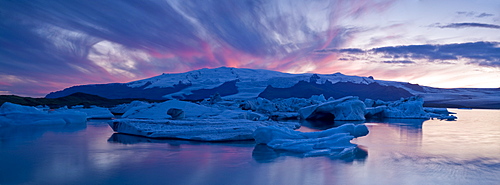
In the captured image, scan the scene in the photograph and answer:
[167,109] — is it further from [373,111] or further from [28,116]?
[373,111]

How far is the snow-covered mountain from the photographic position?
51.1 meters

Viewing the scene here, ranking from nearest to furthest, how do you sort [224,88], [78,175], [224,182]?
[224,182]
[78,175]
[224,88]

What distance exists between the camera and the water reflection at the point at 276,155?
17.1 ft

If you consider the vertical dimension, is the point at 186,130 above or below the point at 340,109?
below

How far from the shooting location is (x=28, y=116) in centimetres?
1201

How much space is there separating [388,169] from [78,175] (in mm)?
4274

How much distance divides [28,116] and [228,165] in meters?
10.9

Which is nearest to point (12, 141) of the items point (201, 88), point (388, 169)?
point (388, 169)

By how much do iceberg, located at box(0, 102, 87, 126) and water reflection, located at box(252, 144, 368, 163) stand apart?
10.1 meters

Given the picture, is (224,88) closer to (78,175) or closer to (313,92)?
(313,92)

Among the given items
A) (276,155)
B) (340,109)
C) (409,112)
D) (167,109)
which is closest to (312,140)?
(276,155)

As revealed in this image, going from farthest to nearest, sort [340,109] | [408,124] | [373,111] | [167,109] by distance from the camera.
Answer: [373,111]
[340,109]
[408,124]
[167,109]

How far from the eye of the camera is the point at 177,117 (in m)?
11.5

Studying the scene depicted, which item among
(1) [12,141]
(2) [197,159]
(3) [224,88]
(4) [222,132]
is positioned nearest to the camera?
(2) [197,159]
